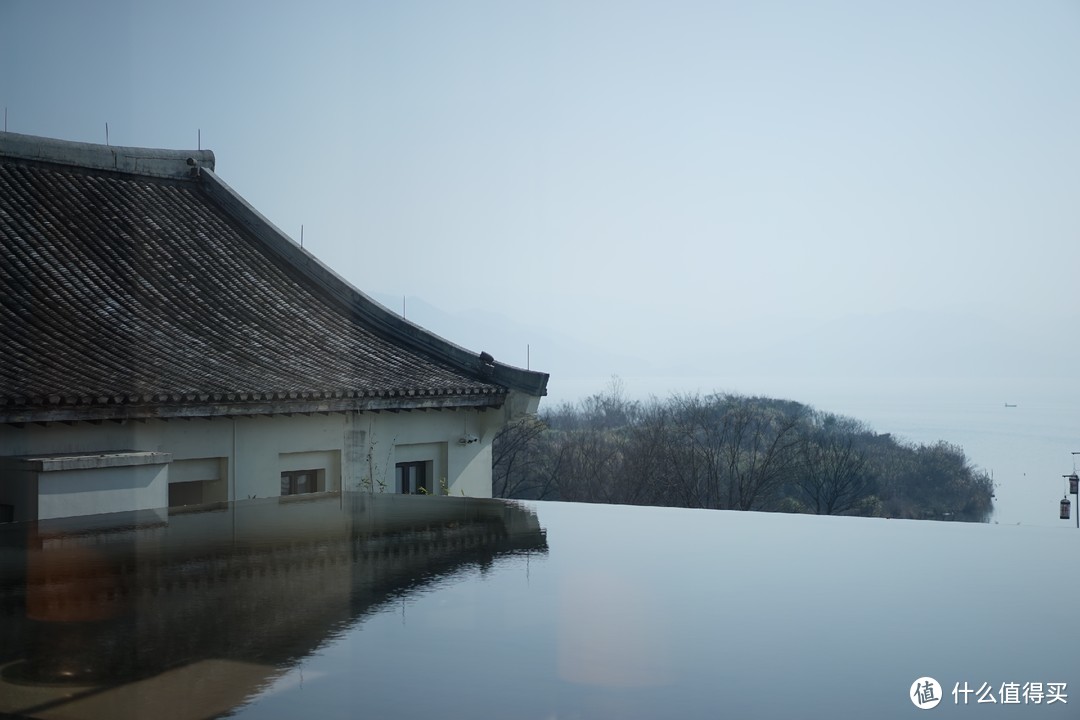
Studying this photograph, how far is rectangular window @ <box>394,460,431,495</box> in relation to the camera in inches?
467

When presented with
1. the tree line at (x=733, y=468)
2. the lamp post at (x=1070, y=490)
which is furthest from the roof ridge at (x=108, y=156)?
the lamp post at (x=1070, y=490)

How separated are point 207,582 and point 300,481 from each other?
794 centimetres

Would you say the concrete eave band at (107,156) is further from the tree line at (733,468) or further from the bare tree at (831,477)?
the bare tree at (831,477)

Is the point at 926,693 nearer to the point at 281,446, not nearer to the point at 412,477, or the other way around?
the point at 281,446

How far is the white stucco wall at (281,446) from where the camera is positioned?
6875 millimetres

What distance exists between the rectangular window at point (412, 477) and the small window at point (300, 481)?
0.93m

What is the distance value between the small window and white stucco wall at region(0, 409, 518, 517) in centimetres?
9

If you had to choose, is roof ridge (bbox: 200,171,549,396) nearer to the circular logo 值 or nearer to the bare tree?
the circular logo 值

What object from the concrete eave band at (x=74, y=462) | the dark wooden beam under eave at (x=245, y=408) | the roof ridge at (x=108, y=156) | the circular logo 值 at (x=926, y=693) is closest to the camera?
the circular logo 值 at (x=926, y=693)

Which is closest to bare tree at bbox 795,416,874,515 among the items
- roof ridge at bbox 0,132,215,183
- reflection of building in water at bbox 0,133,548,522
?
reflection of building in water at bbox 0,133,548,522

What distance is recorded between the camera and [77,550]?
13.3ft

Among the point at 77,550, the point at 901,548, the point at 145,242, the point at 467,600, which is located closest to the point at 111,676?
the point at 467,600

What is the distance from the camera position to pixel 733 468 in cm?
3447

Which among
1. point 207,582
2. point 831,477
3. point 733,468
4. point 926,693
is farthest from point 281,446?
Result: point 831,477
